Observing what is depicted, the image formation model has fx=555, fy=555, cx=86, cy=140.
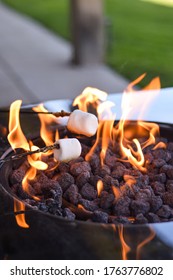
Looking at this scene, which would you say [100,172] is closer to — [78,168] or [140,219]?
[78,168]

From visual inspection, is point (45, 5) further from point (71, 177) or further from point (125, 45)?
point (71, 177)

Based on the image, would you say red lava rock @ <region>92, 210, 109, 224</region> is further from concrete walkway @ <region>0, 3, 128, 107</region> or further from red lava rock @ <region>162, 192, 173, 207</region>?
concrete walkway @ <region>0, 3, 128, 107</region>

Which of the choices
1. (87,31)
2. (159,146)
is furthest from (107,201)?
(87,31)

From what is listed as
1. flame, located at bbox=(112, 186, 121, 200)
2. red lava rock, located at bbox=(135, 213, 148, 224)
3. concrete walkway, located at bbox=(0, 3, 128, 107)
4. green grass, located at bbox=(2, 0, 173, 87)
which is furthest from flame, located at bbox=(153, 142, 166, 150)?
green grass, located at bbox=(2, 0, 173, 87)

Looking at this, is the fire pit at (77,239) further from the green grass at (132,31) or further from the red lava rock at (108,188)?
the green grass at (132,31)

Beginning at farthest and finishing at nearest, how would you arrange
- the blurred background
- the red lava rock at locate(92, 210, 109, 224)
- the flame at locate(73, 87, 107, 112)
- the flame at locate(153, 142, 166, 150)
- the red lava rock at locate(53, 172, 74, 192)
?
1. the blurred background
2. the flame at locate(73, 87, 107, 112)
3. the flame at locate(153, 142, 166, 150)
4. the red lava rock at locate(53, 172, 74, 192)
5. the red lava rock at locate(92, 210, 109, 224)

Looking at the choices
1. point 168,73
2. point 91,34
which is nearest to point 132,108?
point 168,73


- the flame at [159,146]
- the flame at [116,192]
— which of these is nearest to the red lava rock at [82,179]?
the flame at [116,192]
